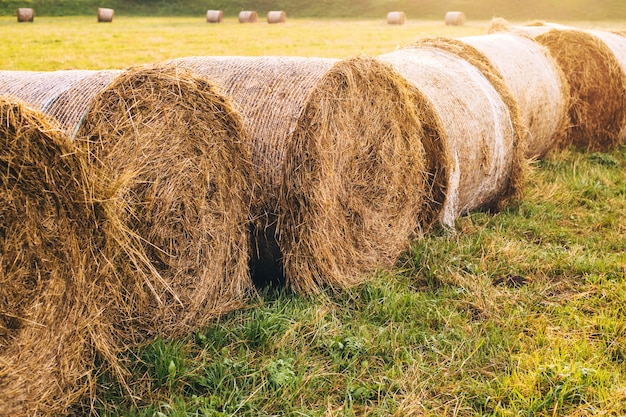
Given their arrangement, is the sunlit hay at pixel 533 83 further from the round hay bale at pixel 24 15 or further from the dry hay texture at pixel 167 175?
the round hay bale at pixel 24 15

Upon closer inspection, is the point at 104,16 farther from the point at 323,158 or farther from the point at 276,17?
the point at 323,158

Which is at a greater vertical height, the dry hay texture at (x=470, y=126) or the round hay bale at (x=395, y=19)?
the round hay bale at (x=395, y=19)

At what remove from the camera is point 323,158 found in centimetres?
450

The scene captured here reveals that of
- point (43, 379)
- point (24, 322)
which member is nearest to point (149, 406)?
point (43, 379)

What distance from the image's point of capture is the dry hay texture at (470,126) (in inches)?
231

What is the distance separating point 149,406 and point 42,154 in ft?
4.30

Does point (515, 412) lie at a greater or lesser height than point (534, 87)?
lesser

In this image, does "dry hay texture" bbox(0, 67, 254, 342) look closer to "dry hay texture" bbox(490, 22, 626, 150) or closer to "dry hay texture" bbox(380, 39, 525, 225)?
"dry hay texture" bbox(380, 39, 525, 225)

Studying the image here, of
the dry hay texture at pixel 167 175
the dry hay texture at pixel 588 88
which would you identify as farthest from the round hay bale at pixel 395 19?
the dry hay texture at pixel 167 175

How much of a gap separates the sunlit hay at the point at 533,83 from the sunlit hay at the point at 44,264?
5.28 metres

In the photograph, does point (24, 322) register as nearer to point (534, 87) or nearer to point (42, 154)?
point (42, 154)

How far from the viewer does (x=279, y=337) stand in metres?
3.99

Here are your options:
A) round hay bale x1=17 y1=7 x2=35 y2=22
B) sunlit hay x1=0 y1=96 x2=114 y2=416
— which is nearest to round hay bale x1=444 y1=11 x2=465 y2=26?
round hay bale x1=17 y1=7 x2=35 y2=22

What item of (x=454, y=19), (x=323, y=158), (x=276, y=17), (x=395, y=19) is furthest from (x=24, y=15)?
(x=323, y=158)
